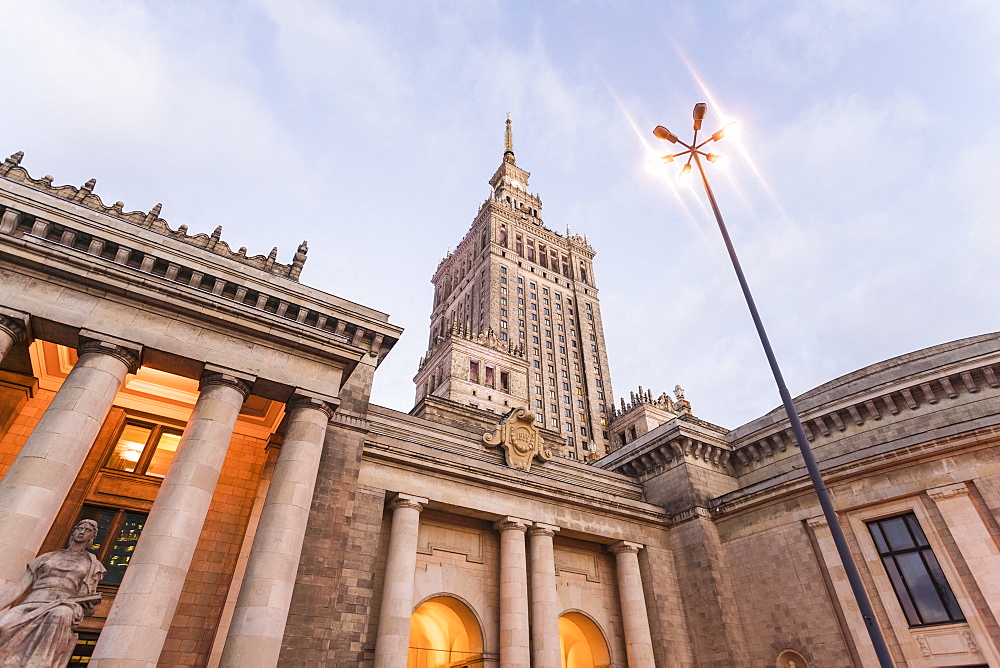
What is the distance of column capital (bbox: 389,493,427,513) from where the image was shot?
22.5 meters

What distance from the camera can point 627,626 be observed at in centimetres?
2561

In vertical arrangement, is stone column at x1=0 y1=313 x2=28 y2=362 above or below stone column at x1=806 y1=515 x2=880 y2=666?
above

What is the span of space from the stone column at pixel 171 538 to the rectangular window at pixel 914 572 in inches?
1029

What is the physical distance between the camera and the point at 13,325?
51.3ft

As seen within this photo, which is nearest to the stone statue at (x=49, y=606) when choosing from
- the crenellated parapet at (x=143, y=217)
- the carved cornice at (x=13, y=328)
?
the carved cornice at (x=13, y=328)

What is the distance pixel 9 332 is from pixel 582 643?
27.1 meters

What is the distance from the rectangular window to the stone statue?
27584 millimetres

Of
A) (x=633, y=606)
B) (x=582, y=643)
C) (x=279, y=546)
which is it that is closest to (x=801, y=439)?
Answer: (x=279, y=546)

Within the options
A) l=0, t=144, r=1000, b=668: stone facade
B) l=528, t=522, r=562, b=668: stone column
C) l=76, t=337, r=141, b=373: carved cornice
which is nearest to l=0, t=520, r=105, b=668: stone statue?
l=0, t=144, r=1000, b=668: stone facade

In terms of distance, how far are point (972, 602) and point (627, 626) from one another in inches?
526

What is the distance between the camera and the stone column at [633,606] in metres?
24.7

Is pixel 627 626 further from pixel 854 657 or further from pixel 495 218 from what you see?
pixel 495 218

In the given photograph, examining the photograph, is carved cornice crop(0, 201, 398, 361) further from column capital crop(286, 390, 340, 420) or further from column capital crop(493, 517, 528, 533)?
column capital crop(493, 517, 528, 533)

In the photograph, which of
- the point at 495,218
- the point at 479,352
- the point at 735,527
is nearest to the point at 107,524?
the point at 735,527
